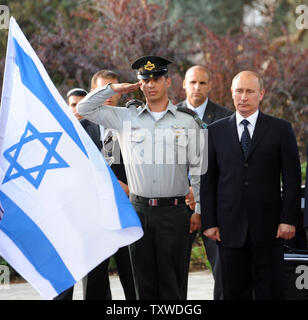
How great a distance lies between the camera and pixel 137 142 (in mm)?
6086

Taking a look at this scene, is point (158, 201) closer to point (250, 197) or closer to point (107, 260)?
point (250, 197)

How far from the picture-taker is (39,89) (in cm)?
605

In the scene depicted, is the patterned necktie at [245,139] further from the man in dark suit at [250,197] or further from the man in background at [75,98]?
the man in background at [75,98]

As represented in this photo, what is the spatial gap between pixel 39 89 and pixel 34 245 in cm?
116

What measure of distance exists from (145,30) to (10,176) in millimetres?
8970

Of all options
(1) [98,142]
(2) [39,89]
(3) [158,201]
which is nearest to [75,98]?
(1) [98,142]

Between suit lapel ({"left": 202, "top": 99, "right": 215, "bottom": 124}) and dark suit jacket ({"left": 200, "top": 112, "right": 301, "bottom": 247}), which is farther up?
suit lapel ({"left": 202, "top": 99, "right": 215, "bottom": 124})

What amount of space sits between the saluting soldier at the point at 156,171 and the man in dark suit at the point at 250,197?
235 millimetres

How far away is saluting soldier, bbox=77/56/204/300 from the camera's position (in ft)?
19.7

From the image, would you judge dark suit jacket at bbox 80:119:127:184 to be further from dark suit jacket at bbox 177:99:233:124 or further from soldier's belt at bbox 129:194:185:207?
dark suit jacket at bbox 177:99:233:124

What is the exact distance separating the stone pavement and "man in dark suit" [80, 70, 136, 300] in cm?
145

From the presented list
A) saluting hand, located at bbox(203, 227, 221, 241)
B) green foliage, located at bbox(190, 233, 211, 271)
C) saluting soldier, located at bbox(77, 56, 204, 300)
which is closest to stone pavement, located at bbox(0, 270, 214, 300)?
Result: green foliage, located at bbox(190, 233, 211, 271)
